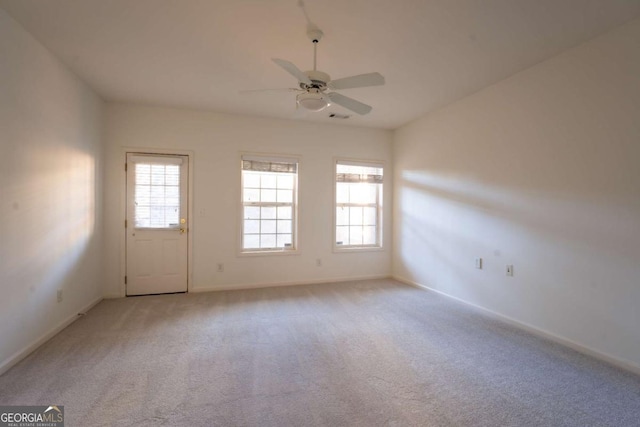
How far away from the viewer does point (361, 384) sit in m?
2.09

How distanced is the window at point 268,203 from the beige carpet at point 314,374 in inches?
60.0

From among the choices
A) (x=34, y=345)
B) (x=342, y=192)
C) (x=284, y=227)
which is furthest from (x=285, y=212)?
(x=34, y=345)

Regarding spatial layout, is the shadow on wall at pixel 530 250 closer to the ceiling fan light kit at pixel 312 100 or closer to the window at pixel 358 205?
the window at pixel 358 205

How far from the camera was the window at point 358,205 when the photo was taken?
206 inches

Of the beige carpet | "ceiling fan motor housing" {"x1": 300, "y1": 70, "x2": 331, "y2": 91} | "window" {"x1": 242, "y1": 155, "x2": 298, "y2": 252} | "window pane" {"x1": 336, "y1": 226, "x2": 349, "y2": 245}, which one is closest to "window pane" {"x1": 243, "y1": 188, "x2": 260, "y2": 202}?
"window" {"x1": 242, "y1": 155, "x2": 298, "y2": 252}

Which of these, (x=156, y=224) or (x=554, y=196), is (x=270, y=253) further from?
(x=554, y=196)

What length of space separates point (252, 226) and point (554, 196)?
155 inches

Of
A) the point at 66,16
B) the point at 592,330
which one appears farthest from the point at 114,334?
the point at 592,330

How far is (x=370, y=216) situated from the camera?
5465 mm

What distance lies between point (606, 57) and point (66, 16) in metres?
4.48

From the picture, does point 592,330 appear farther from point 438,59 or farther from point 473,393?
point 438,59

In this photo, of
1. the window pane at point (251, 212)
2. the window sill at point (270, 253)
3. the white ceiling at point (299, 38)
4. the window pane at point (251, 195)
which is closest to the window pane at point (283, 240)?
the window sill at point (270, 253)

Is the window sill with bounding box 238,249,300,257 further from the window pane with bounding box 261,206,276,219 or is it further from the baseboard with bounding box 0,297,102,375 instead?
the baseboard with bounding box 0,297,102,375

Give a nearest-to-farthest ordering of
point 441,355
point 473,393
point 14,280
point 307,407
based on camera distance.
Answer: point 307,407 → point 473,393 → point 14,280 → point 441,355
